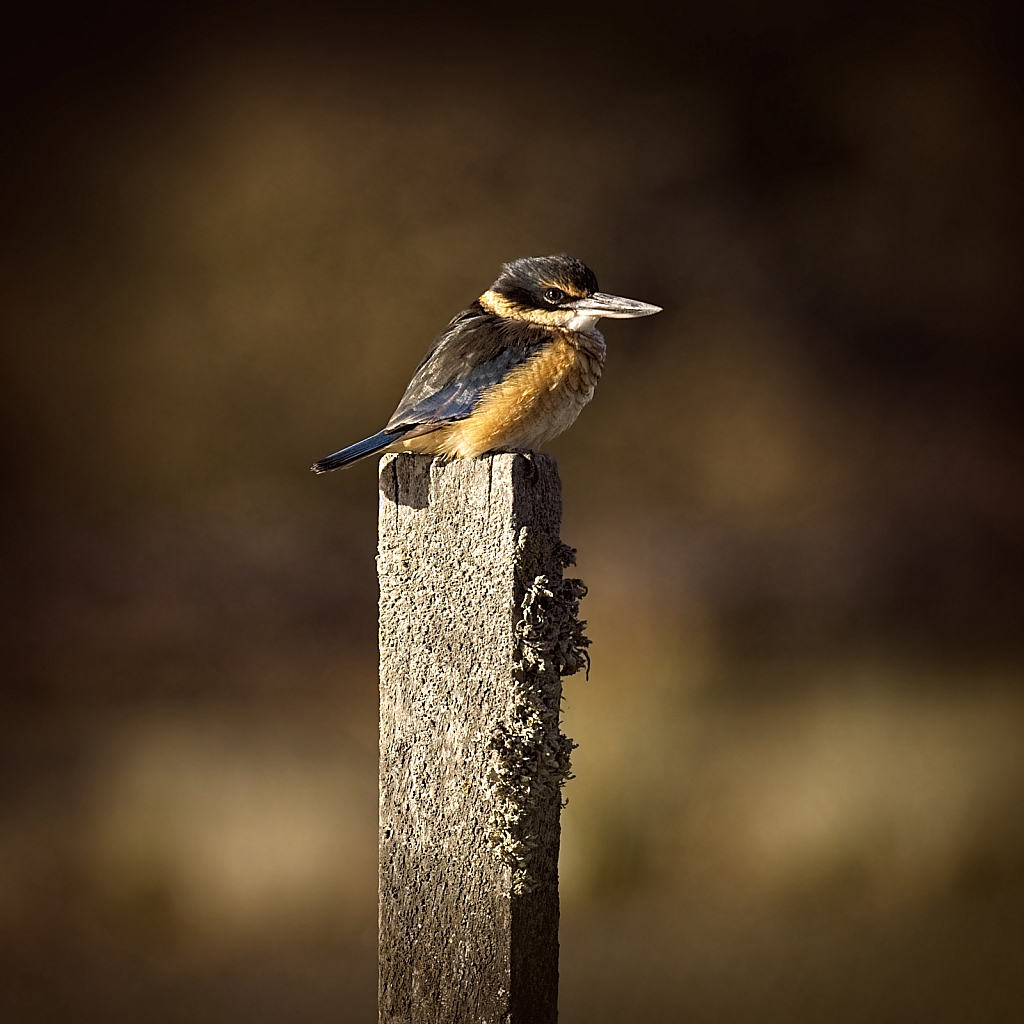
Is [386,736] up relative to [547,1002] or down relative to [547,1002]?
up

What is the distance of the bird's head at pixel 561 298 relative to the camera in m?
2.09

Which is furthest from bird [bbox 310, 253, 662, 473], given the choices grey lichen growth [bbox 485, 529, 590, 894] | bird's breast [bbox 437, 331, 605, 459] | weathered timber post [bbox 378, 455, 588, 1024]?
grey lichen growth [bbox 485, 529, 590, 894]

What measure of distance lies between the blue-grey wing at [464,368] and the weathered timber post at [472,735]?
17 centimetres

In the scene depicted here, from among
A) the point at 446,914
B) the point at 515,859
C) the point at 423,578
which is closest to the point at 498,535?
the point at 423,578

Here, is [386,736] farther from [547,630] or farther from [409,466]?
[409,466]

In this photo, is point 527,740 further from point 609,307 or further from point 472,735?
point 609,307

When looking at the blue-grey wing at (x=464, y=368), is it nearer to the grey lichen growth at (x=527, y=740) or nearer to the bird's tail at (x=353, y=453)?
the bird's tail at (x=353, y=453)

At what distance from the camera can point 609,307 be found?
6.83 ft

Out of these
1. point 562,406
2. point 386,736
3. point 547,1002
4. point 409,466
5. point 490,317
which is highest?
point 490,317

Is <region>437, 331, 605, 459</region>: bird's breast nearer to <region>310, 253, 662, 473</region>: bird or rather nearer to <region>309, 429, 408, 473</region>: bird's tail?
<region>310, 253, 662, 473</region>: bird

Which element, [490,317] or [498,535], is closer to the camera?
[498,535]

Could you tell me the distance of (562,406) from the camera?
2.07 meters

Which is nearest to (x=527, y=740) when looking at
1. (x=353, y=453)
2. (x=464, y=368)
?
(x=353, y=453)

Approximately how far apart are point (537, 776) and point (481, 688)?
0.18 meters
